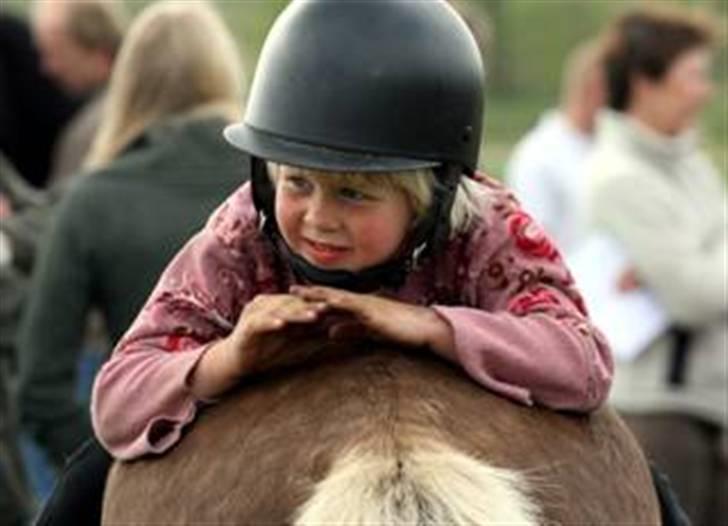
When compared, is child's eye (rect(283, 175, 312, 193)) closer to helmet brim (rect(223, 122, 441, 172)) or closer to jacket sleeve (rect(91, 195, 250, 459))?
helmet brim (rect(223, 122, 441, 172))

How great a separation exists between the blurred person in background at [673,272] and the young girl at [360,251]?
3917 millimetres

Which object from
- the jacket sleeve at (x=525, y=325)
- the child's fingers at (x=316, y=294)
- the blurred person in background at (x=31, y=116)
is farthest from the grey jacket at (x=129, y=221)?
the blurred person in background at (x=31, y=116)

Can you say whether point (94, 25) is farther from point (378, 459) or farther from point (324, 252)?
point (378, 459)

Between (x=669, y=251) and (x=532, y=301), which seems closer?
(x=532, y=301)

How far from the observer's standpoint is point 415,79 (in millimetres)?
3529

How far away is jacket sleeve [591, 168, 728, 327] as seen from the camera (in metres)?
7.57

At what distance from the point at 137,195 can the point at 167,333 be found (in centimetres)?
283

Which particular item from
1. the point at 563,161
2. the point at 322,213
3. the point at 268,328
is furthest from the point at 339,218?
the point at 563,161

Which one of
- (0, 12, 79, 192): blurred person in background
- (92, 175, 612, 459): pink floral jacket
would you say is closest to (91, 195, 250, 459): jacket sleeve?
(92, 175, 612, 459): pink floral jacket

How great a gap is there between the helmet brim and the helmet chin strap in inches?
2.0

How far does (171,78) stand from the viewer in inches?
261

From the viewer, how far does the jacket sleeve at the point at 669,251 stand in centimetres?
757

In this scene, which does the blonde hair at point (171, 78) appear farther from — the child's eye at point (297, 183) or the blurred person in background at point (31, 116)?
the blurred person in background at point (31, 116)

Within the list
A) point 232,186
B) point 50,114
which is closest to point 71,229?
point 232,186
